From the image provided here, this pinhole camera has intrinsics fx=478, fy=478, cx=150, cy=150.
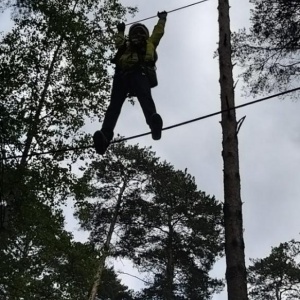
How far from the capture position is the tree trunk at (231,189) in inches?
174

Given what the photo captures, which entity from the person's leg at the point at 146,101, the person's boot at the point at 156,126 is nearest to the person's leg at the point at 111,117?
the person's leg at the point at 146,101

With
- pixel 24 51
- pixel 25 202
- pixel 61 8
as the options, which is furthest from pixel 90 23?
pixel 25 202

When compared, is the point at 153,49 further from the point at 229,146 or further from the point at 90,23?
the point at 90,23

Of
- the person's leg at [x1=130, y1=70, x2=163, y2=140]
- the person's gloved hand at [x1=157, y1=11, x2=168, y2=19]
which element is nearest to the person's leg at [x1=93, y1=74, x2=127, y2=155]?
the person's leg at [x1=130, y1=70, x2=163, y2=140]

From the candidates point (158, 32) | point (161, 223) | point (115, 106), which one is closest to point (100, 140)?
point (115, 106)

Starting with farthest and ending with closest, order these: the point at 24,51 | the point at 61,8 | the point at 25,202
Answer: the point at 61,8, the point at 24,51, the point at 25,202

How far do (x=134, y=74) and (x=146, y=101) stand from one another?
393 mm

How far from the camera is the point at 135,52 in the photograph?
5.57 meters

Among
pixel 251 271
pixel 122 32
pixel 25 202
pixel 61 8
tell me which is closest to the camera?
pixel 122 32

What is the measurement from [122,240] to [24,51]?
12961 millimetres

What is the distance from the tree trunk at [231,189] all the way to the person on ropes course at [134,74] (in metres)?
0.94

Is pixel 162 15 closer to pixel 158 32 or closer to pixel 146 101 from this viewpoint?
pixel 158 32

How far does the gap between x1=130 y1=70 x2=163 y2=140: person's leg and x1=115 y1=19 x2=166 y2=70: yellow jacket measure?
138 mm

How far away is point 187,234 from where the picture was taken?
20562 millimetres
